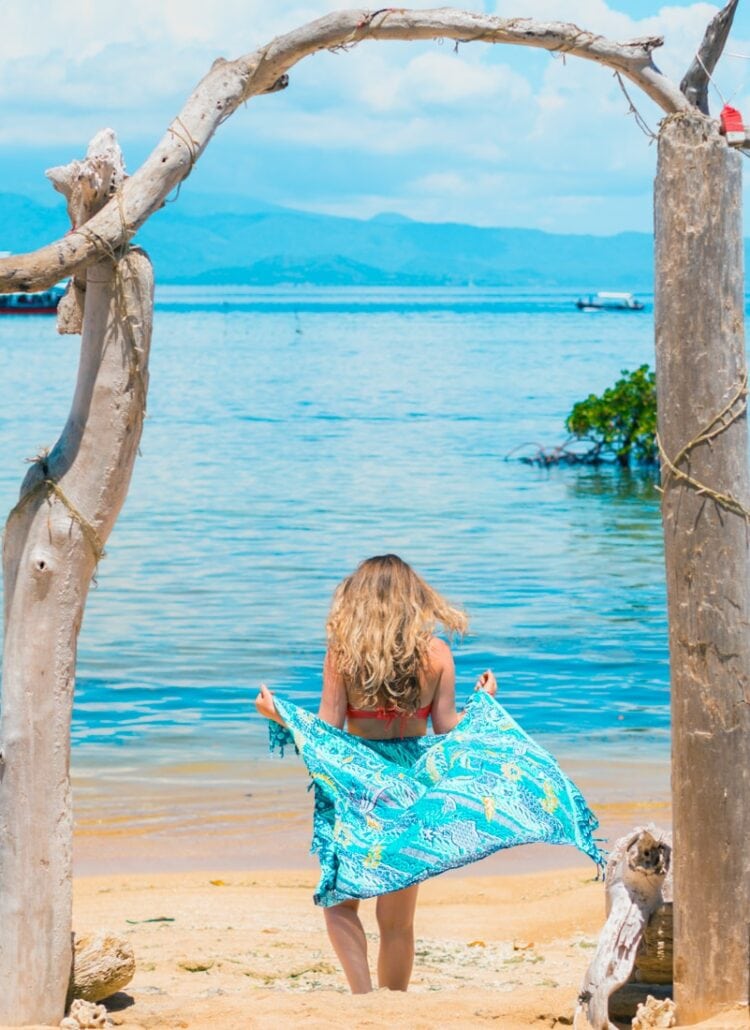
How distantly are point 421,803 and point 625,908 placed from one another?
32.6 inches

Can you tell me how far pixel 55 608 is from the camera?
5184mm

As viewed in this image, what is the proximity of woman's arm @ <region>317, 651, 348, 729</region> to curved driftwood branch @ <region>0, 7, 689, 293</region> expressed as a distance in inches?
68.0

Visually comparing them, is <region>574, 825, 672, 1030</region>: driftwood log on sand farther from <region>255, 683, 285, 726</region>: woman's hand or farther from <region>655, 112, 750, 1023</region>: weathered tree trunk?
<region>255, 683, 285, 726</region>: woman's hand

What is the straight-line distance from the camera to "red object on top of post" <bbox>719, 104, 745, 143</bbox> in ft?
15.6

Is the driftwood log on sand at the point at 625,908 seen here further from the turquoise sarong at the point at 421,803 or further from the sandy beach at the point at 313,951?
the sandy beach at the point at 313,951

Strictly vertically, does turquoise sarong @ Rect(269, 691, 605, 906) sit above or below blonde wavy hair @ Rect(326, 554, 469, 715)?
below

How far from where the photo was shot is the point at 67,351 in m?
80.1

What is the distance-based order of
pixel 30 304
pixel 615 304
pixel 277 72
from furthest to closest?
1. pixel 615 304
2. pixel 30 304
3. pixel 277 72

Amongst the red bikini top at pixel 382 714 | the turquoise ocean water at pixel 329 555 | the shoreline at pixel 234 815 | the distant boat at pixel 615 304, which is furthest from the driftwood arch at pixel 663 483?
the distant boat at pixel 615 304

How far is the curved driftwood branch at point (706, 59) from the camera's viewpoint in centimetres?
481

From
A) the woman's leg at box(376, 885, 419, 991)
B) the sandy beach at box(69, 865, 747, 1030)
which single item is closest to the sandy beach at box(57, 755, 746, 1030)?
the sandy beach at box(69, 865, 747, 1030)

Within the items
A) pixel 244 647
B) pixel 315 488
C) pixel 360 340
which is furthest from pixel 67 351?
pixel 244 647

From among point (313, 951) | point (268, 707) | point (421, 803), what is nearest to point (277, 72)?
point (268, 707)

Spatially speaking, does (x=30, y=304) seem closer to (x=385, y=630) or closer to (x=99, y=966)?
(x=99, y=966)
